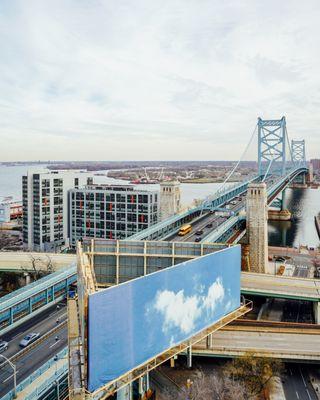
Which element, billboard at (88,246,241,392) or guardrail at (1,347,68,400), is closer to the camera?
billboard at (88,246,241,392)

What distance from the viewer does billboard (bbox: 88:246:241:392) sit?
48.5ft

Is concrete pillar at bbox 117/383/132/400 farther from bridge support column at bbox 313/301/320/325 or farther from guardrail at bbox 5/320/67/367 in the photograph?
bridge support column at bbox 313/301/320/325

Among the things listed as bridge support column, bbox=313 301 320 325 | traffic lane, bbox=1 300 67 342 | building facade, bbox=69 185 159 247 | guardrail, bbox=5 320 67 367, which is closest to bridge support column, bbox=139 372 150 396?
guardrail, bbox=5 320 67 367

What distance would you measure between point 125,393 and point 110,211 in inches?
1659

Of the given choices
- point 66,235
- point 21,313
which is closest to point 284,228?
point 66,235

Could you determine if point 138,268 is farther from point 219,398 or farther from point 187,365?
point 219,398

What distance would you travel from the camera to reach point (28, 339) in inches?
997

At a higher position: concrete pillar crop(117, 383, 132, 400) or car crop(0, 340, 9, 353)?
concrete pillar crop(117, 383, 132, 400)

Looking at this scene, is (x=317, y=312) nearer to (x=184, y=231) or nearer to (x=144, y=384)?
(x=184, y=231)

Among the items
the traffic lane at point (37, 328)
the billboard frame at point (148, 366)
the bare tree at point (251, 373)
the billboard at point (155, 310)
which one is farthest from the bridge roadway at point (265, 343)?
the traffic lane at point (37, 328)

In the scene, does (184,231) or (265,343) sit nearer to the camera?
(265,343)

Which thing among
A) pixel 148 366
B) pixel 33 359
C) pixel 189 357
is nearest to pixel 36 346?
pixel 33 359

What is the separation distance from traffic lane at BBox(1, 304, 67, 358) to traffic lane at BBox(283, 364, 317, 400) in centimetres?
1433

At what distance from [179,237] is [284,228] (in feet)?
142
